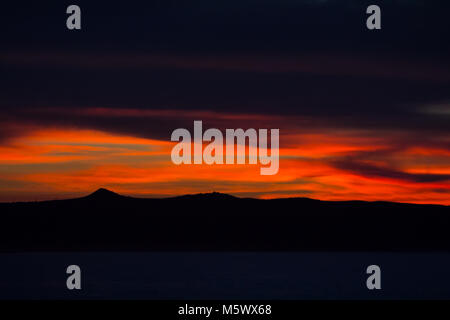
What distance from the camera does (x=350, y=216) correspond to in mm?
146875

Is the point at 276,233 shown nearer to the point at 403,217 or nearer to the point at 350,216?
the point at 350,216

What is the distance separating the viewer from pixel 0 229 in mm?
149250

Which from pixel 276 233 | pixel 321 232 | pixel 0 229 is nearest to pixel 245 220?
pixel 276 233

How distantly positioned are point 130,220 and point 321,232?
36916 millimetres

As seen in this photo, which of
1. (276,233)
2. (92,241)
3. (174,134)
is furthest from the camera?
(92,241)
